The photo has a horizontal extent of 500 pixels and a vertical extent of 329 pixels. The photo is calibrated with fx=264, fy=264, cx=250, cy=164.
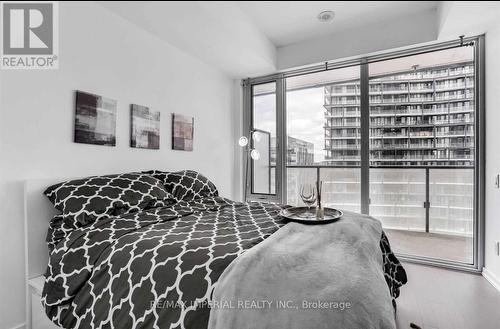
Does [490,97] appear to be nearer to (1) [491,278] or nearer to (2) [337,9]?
(1) [491,278]

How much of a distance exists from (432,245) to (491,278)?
0.48 meters

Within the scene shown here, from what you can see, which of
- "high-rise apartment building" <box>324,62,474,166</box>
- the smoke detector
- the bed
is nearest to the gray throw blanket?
the bed

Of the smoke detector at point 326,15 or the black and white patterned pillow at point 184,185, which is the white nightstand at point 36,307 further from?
the smoke detector at point 326,15

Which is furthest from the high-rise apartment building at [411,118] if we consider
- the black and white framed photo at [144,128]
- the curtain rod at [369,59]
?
the black and white framed photo at [144,128]

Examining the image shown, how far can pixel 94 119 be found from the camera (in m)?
1.87

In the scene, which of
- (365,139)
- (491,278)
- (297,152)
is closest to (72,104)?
(297,152)

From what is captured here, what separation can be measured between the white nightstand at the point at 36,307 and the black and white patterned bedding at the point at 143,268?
22 cm

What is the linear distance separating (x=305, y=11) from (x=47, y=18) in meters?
1.43

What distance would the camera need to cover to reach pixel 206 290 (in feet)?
2.85

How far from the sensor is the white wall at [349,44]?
2.34 meters

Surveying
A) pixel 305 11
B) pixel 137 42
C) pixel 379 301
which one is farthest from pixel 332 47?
pixel 379 301

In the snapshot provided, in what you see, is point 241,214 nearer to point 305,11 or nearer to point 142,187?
point 142,187

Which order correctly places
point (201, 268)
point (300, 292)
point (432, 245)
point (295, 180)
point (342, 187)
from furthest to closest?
point (295, 180) → point (342, 187) → point (432, 245) → point (201, 268) → point (300, 292)

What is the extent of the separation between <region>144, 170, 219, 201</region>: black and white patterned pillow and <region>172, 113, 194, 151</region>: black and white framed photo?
0.45 meters
